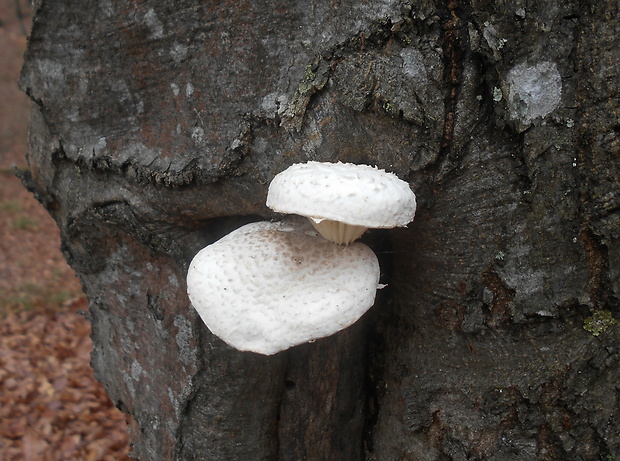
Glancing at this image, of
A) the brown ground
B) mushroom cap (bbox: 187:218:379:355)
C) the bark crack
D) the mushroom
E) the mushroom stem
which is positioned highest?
the bark crack

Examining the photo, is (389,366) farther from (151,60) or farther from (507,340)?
(151,60)

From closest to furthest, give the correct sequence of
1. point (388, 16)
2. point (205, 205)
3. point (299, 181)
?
point (299, 181)
point (388, 16)
point (205, 205)

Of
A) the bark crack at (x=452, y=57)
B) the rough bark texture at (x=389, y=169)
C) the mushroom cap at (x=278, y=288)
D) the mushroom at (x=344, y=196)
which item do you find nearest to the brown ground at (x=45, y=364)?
the rough bark texture at (x=389, y=169)

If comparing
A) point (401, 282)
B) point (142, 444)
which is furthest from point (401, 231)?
point (142, 444)

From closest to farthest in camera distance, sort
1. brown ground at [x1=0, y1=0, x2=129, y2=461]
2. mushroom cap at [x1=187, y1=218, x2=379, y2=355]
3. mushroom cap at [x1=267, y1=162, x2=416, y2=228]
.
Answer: mushroom cap at [x1=267, y1=162, x2=416, y2=228], mushroom cap at [x1=187, y1=218, x2=379, y2=355], brown ground at [x1=0, y1=0, x2=129, y2=461]

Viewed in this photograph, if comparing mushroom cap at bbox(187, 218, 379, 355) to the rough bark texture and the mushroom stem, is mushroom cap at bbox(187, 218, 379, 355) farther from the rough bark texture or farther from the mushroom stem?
the rough bark texture

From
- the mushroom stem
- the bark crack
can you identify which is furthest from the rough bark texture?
the mushroom stem

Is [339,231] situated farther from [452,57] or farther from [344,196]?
[452,57]
